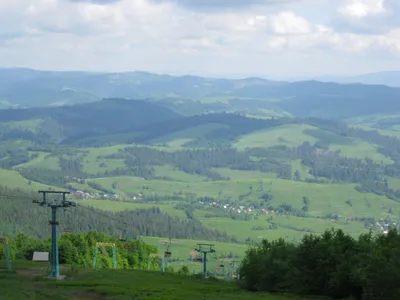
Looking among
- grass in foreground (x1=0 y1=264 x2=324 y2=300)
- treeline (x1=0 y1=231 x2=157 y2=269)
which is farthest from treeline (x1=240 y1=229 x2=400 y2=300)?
treeline (x1=0 y1=231 x2=157 y2=269)

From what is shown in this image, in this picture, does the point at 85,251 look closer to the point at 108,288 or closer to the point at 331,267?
the point at 108,288

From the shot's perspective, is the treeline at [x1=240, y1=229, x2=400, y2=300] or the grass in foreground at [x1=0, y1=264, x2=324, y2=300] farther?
the grass in foreground at [x1=0, y1=264, x2=324, y2=300]

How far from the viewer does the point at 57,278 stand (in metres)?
98.6

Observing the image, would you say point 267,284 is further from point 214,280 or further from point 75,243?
point 75,243

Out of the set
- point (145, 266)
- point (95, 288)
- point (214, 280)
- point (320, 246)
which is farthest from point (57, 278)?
point (145, 266)

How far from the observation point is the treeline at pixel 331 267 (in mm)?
74312

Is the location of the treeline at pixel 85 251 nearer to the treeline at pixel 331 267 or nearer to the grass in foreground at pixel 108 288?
the grass in foreground at pixel 108 288

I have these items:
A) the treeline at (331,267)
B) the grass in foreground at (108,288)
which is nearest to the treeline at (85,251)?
the grass in foreground at (108,288)

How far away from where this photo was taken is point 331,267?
8481 centimetres

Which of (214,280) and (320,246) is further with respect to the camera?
(214,280)

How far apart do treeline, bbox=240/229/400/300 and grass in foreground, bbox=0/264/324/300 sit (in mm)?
4615

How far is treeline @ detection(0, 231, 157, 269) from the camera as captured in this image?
446ft

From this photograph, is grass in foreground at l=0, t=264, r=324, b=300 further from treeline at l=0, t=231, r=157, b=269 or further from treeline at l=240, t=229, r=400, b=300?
treeline at l=0, t=231, r=157, b=269

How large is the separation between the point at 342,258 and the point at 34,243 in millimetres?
88978
